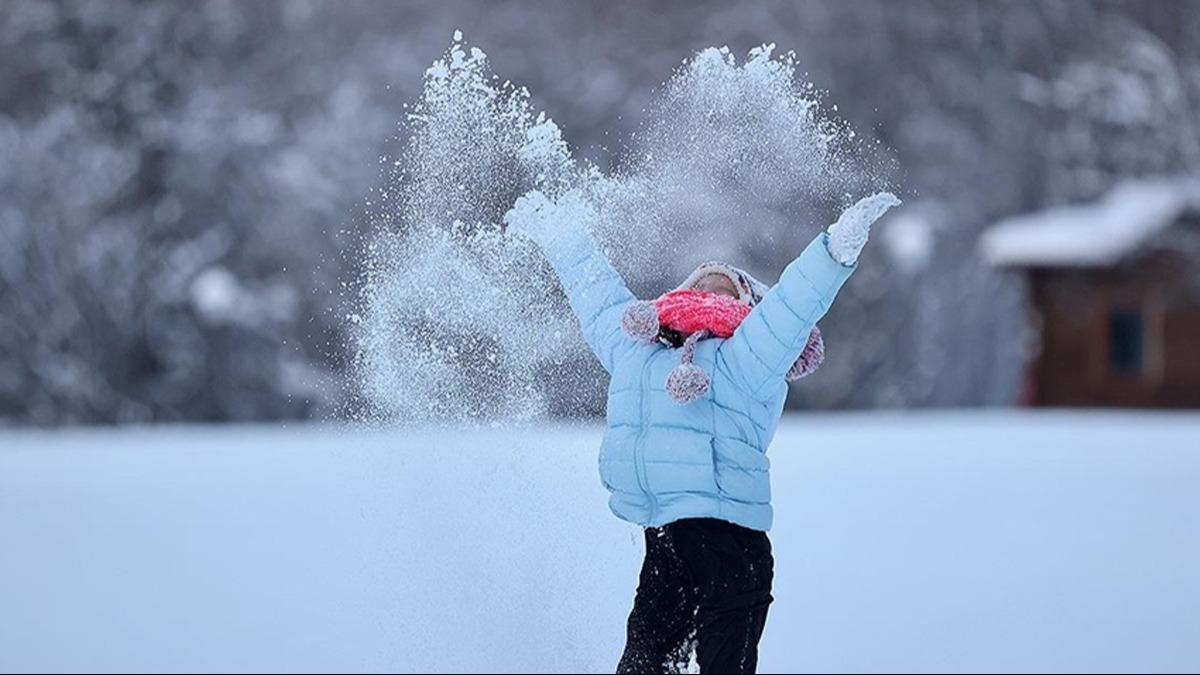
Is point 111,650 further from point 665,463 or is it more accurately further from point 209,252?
point 209,252

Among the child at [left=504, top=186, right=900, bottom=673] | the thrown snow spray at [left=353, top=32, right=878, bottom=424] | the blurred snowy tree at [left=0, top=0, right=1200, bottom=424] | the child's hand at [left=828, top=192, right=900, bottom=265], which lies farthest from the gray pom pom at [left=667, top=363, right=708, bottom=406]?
the blurred snowy tree at [left=0, top=0, right=1200, bottom=424]

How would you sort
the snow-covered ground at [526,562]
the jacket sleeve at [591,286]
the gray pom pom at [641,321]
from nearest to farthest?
the gray pom pom at [641,321]
the jacket sleeve at [591,286]
the snow-covered ground at [526,562]

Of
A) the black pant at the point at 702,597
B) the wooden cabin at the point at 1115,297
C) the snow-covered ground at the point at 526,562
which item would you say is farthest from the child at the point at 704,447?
the wooden cabin at the point at 1115,297

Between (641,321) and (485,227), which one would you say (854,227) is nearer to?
(641,321)

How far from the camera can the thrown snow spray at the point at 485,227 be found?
4.59 metres

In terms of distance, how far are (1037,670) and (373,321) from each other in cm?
228

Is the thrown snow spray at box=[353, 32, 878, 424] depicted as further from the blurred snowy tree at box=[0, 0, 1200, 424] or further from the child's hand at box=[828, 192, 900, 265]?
the blurred snowy tree at box=[0, 0, 1200, 424]

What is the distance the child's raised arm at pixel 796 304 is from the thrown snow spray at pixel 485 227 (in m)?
0.95

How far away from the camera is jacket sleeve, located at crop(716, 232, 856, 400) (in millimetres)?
3547

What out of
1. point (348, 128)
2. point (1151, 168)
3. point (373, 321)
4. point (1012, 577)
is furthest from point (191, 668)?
point (1151, 168)

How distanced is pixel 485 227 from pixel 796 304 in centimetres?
131

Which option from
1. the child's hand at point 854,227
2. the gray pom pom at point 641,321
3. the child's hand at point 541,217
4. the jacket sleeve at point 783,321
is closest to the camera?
the child's hand at point 854,227

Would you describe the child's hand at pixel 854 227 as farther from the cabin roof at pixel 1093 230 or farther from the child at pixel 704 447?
the cabin roof at pixel 1093 230

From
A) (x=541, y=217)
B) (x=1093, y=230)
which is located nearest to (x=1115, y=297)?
(x=1093, y=230)
